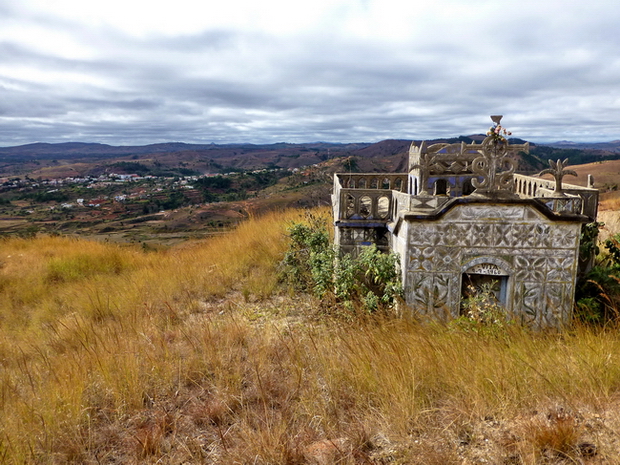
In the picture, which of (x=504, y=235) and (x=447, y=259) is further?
(x=447, y=259)

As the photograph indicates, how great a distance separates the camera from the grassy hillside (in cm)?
301

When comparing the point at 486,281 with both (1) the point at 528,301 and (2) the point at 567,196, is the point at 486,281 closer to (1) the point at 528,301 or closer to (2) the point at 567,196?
(1) the point at 528,301

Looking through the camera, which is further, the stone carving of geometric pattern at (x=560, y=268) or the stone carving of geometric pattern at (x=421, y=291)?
the stone carving of geometric pattern at (x=421, y=291)

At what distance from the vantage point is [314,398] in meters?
3.76

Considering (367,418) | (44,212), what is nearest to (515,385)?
(367,418)

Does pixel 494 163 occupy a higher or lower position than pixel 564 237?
higher

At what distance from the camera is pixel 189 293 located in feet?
28.7

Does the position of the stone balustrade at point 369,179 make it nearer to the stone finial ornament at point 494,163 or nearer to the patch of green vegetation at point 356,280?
the patch of green vegetation at point 356,280

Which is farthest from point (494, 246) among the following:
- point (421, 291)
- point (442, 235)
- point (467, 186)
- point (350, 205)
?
point (467, 186)

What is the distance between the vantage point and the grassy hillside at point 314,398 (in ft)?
9.88

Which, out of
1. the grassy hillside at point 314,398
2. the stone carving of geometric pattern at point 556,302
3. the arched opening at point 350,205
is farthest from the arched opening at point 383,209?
the stone carving of geometric pattern at point 556,302

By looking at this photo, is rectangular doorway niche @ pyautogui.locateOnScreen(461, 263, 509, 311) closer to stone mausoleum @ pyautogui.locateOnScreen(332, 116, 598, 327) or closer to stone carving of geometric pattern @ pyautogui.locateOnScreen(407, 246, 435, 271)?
stone mausoleum @ pyautogui.locateOnScreen(332, 116, 598, 327)

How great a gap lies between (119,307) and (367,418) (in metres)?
5.96

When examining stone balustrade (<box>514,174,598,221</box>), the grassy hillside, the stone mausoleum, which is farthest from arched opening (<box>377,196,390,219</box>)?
stone balustrade (<box>514,174,598,221</box>)
